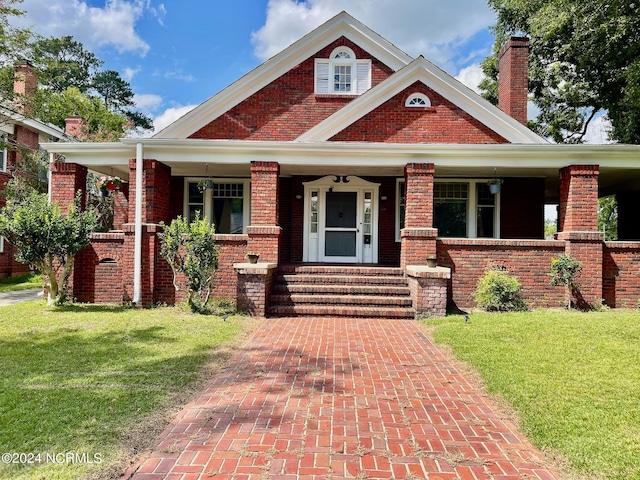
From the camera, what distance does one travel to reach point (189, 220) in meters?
12.0

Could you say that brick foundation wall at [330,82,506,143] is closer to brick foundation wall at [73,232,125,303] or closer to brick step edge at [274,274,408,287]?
brick step edge at [274,274,408,287]

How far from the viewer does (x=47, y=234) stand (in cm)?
791

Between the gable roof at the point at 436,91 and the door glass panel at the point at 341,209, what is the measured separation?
1.84 meters

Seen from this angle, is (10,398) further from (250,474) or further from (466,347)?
(466,347)

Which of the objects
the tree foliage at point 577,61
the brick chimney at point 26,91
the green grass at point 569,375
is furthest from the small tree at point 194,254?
the tree foliage at point 577,61

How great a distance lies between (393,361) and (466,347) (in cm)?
123

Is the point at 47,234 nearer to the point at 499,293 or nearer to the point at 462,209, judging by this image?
the point at 499,293

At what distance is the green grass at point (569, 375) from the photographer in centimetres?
304

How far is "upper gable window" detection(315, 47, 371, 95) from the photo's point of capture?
468 inches

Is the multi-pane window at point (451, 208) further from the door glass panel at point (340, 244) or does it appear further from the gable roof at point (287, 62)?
the gable roof at point (287, 62)

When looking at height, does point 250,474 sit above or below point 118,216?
below

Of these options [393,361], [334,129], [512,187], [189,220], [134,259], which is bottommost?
[393,361]

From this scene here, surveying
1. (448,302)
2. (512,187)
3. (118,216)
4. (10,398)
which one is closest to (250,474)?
(10,398)

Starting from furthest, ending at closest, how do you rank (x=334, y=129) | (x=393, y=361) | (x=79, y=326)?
(x=334, y=129) < (x=79, y=326) < (x=393, y=361)
